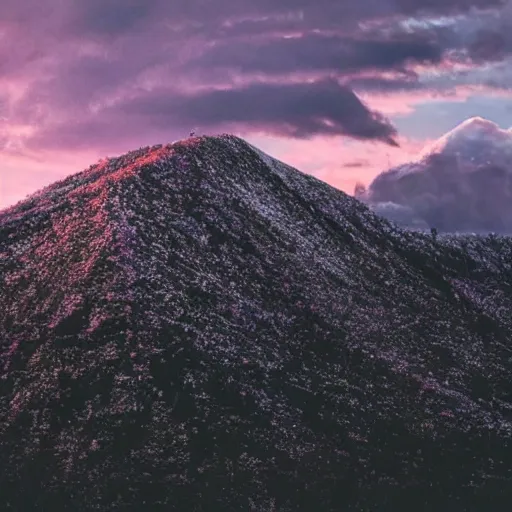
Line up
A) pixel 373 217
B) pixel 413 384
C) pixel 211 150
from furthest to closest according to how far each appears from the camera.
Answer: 1. pixel 373 217
2. pixel 211 150
3. pixel 413 384

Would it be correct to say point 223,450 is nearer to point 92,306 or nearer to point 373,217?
point 92,306

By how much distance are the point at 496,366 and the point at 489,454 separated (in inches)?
779

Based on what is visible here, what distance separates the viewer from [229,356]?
78.5 m

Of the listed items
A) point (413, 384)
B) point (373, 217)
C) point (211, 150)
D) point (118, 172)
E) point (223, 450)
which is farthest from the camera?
point (373, 217)

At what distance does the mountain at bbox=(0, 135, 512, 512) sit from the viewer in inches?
2667

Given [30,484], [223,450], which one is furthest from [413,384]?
[30,484]

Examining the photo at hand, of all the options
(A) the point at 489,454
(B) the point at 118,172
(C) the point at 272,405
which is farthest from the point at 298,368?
(B) the point at 118,172

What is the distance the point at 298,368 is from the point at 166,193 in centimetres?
2842

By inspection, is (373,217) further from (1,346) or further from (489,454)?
(1,346)

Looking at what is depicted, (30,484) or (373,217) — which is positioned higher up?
(373,217)

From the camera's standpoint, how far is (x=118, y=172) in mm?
104188

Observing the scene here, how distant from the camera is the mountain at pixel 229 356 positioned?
6775 centimetres

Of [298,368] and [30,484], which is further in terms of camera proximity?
[298,368]

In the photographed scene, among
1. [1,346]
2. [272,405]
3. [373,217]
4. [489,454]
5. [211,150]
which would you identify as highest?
[211,150]
